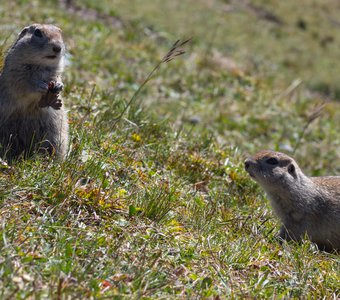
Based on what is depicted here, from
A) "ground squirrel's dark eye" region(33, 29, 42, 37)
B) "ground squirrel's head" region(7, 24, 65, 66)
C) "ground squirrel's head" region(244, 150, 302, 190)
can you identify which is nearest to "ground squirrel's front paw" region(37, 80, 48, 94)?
"ground squirrel's head" region(7, 24, 65, 66)

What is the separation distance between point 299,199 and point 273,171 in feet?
1.53

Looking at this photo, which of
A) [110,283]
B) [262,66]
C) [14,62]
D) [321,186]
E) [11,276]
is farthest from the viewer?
[262,66]

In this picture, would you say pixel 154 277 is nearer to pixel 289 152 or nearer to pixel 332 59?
pixel 289 152

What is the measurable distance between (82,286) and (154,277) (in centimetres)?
65

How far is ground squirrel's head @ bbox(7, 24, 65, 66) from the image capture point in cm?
630

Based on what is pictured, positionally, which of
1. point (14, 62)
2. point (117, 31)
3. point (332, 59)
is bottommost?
point (332, 59)

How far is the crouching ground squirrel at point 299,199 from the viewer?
22.8 ft

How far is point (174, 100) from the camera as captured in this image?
12.6 m

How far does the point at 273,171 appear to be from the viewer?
7324 millimetres

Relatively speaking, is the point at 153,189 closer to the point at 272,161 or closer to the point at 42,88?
the point at 42,88

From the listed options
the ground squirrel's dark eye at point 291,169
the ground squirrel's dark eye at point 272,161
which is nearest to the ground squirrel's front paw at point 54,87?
the ground squirrel's dark eye at point 272,161

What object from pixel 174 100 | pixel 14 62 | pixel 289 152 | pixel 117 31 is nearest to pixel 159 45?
pixel 117 31

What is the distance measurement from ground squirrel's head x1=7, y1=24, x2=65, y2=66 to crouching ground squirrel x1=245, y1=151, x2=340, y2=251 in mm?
2686

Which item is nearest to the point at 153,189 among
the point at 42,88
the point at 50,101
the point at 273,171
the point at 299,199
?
the point at 50,101
